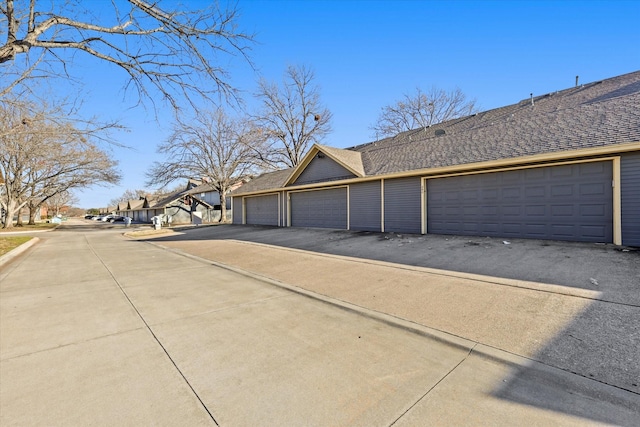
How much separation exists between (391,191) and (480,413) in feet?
36.4

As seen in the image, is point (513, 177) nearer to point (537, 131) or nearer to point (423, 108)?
point (537, 131)

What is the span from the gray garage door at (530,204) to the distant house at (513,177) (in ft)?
0.08

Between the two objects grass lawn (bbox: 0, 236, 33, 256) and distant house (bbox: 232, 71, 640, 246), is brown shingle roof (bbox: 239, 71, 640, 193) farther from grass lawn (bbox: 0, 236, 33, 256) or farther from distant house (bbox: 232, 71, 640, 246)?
grass lawn (bbox: 0, 236, 33, 256)

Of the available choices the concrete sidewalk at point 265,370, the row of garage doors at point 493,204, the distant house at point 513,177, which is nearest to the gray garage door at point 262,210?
the distant house at point 513,177

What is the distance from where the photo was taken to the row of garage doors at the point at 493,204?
8.10m

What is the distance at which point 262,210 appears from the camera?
2181 centimetres

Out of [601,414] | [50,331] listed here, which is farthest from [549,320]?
[50,331]

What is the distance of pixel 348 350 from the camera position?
316cm

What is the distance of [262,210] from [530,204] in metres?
16.9

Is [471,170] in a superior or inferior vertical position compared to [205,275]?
superior

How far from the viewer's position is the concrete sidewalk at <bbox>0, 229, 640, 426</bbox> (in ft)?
7.14

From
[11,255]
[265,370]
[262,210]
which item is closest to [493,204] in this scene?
[265,370]

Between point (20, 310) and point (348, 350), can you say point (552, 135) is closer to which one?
point (348, 350)

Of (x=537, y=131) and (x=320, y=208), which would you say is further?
(x=320, y=208)
